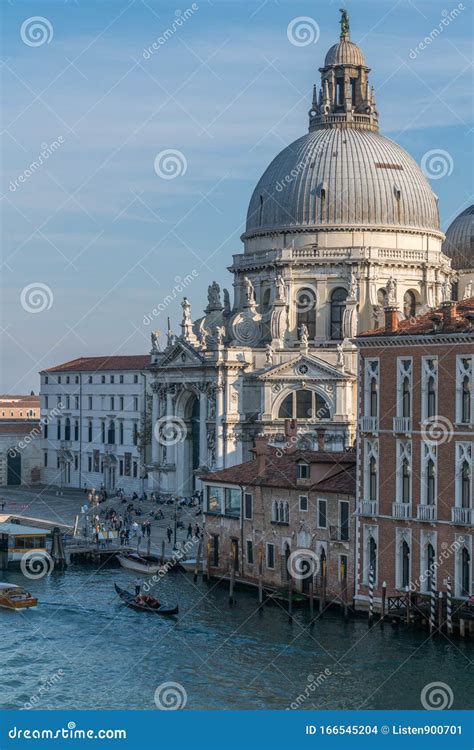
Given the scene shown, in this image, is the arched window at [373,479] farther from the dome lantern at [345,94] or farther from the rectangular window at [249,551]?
the dome lantern at [345,94]

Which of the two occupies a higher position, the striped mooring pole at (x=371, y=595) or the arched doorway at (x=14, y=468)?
the arched doorway at (x=14, y=468)

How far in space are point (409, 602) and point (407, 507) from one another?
2391mm

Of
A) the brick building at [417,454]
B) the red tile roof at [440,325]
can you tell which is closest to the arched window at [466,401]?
the brick building at [417,454]

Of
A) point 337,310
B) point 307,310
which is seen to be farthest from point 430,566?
point 307,310

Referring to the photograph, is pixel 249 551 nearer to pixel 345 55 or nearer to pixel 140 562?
pixel 140 562

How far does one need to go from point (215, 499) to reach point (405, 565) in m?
11.2

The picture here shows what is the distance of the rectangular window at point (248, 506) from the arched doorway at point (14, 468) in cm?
4352

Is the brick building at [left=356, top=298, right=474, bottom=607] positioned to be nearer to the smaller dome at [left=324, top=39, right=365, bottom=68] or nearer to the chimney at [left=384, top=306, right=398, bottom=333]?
the chimney at [left=384, top=306, right=398, bottom=333]

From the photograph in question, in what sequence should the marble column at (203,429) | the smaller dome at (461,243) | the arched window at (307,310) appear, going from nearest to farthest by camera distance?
the marble column at (203,429) → the arched window at (307,310) → the smaller dome at (461,243)

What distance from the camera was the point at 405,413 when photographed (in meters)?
38.7

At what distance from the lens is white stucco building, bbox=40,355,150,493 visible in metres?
80.6

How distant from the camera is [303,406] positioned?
70000 millimetres

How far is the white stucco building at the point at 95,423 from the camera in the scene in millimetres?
80562

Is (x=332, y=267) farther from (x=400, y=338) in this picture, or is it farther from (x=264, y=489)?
(x=400, y=338)
